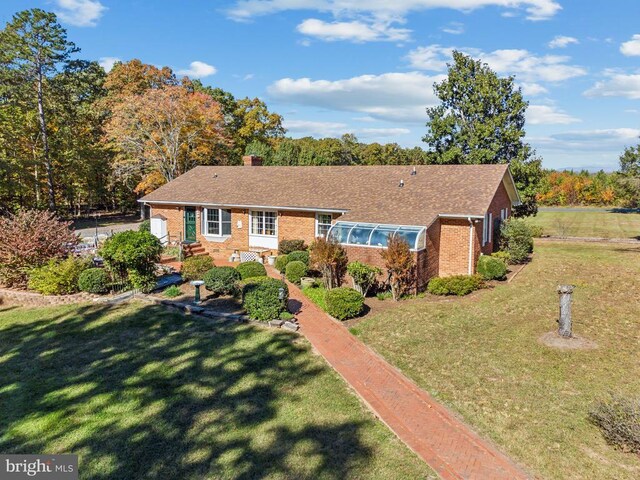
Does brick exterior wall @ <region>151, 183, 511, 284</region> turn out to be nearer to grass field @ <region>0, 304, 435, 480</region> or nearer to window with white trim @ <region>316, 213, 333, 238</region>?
window with white trim @ <region>316, 213, 333, 238</region>

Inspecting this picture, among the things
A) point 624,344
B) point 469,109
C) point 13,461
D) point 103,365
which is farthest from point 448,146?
point 13,461

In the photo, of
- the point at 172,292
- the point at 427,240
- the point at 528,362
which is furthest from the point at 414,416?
the point at 172,292

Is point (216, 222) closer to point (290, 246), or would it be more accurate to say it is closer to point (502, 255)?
point (290, 246)

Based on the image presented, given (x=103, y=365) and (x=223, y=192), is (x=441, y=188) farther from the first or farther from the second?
(x=103, y=365)

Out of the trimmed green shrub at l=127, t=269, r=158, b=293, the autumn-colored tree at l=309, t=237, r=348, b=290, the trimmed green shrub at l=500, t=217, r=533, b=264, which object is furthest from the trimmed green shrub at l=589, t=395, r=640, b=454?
the trimmed green shrub at l=500, t=217, r=533, b=264

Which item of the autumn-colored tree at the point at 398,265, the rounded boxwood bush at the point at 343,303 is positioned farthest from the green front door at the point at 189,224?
the rounded boxwood bush at the point at 343,303

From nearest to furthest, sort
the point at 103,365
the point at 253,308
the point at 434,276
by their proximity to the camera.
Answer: the point at 103,365, the point at 253,308, the point at 434,276
